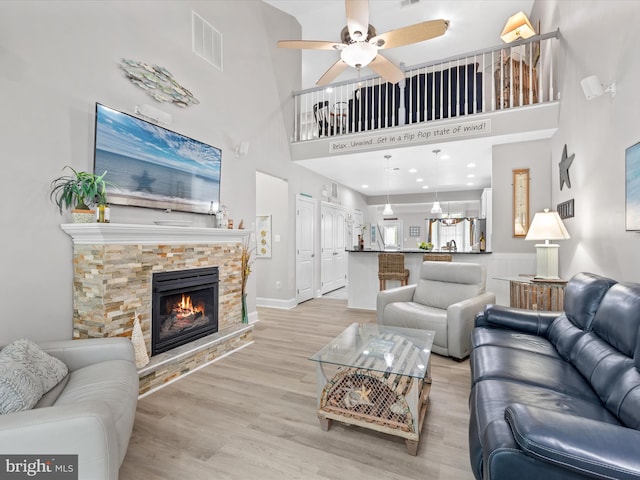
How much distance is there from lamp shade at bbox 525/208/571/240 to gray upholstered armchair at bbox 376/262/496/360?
71cm

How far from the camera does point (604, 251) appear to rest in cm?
260

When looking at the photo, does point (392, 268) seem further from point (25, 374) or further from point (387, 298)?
point (25, 374)

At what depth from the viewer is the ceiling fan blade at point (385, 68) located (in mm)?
2939

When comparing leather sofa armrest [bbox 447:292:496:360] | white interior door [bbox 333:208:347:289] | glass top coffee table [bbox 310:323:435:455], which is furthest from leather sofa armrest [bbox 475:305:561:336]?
white interior door [bbox 333:208:347:289]

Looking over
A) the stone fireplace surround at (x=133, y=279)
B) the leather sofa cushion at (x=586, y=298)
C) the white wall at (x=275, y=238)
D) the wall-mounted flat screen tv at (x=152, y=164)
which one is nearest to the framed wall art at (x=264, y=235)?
the white wall at (x=275, y=238)

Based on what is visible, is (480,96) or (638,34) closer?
(638,34)

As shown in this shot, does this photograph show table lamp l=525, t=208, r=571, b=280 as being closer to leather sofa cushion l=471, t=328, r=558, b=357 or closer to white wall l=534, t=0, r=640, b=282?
white wall l=534, t=0, r=640, b=282

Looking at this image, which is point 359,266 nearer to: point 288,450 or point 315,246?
point 315,246

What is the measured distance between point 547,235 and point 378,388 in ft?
8.30

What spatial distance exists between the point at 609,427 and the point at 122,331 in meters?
3.06

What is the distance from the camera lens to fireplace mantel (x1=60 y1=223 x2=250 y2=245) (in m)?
2.45

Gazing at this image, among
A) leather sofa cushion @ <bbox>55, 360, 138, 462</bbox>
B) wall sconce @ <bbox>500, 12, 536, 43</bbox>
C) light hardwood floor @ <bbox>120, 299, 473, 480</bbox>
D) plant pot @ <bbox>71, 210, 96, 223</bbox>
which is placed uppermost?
wall sconce @ <bbox>500, 12, 536, 43</bbox>

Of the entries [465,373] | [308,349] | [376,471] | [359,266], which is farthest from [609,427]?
[359,266]

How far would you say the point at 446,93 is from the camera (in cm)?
489
